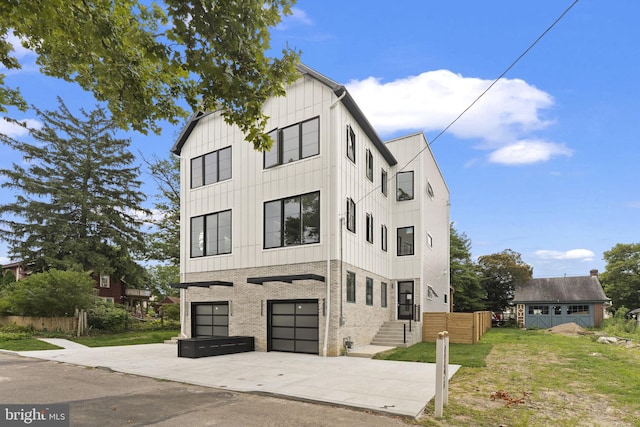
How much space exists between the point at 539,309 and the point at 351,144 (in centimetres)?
3005

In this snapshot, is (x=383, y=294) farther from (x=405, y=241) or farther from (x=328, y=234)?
(x=328, y=234)

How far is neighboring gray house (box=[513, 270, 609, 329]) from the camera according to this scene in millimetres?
36000

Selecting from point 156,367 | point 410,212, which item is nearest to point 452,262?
point 410,212

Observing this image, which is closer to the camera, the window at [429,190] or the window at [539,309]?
the window at [429,190]

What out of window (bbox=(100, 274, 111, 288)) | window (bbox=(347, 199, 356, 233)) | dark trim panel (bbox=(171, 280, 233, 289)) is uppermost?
window (bbox=(347, 199, 356, 233))

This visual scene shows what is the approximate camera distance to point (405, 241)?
21641 millimetres

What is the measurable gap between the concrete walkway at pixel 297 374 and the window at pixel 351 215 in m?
4.79

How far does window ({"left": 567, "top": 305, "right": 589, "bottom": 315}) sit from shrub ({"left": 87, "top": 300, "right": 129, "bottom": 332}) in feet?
115

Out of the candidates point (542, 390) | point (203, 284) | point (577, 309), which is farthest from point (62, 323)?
point (577, 309)

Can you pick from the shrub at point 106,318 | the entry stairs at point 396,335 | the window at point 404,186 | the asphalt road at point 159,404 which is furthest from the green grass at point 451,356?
the shrub at point 106,318

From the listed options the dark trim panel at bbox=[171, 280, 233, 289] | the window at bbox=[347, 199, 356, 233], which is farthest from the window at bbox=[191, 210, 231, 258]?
the window at bbox=[347, 199, 356, 233]

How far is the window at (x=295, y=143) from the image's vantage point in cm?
1559

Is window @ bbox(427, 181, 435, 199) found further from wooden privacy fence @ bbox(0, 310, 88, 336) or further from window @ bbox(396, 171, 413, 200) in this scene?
wooden privacy fence @ bbox(0, 310, 88, 336)

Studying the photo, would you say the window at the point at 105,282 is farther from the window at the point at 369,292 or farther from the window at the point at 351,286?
the window at the point at 351,286
